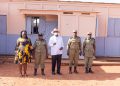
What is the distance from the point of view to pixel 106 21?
2162cm

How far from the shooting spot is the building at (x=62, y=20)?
2053 cm

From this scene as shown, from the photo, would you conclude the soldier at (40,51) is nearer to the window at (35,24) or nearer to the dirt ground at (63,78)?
the dirt ground at (63,78)

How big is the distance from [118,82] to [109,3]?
26.5ft

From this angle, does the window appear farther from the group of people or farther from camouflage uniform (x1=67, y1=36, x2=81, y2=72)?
camouflage uniform (x1=67, y1=36, x2=81, y2=72)

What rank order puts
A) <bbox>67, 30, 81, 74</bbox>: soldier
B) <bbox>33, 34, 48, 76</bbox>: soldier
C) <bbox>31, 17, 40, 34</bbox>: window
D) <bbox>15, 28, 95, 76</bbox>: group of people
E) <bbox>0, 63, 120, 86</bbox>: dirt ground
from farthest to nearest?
1. <bbox>31, 17, 40, 34</bbox>: window
2. <bbox>67, 30, 81, 74</bbox>: soldier
3. <bbox>33, 34, 48, 76</bbox>: soldier
4. <bbox>15, 28, 95, 76</bbox>: group of people
5. <bbox>0, 63, 120, 86</bbox>: dirt ground

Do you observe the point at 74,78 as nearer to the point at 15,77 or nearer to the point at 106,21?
the point at 15,77

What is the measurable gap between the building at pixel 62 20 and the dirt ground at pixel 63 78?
3404mm

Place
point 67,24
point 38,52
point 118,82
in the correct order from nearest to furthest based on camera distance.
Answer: point 118,82
point 38,52
point 67,24

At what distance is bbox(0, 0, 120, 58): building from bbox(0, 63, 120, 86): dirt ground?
340cm

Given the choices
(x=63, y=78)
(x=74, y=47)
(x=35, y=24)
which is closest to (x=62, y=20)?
(x=35, y=24)

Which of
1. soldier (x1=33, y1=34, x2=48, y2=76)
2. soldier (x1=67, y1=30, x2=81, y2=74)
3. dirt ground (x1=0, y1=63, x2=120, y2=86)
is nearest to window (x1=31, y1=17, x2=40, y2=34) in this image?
dirt ground (x1=0, y1=63, x2=120, y2=86)

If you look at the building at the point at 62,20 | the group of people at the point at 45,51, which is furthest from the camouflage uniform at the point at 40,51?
the building at the point at 62,20

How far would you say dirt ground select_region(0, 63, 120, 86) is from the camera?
13.9 metres

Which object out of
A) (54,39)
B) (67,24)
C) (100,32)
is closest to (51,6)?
(67,24)
